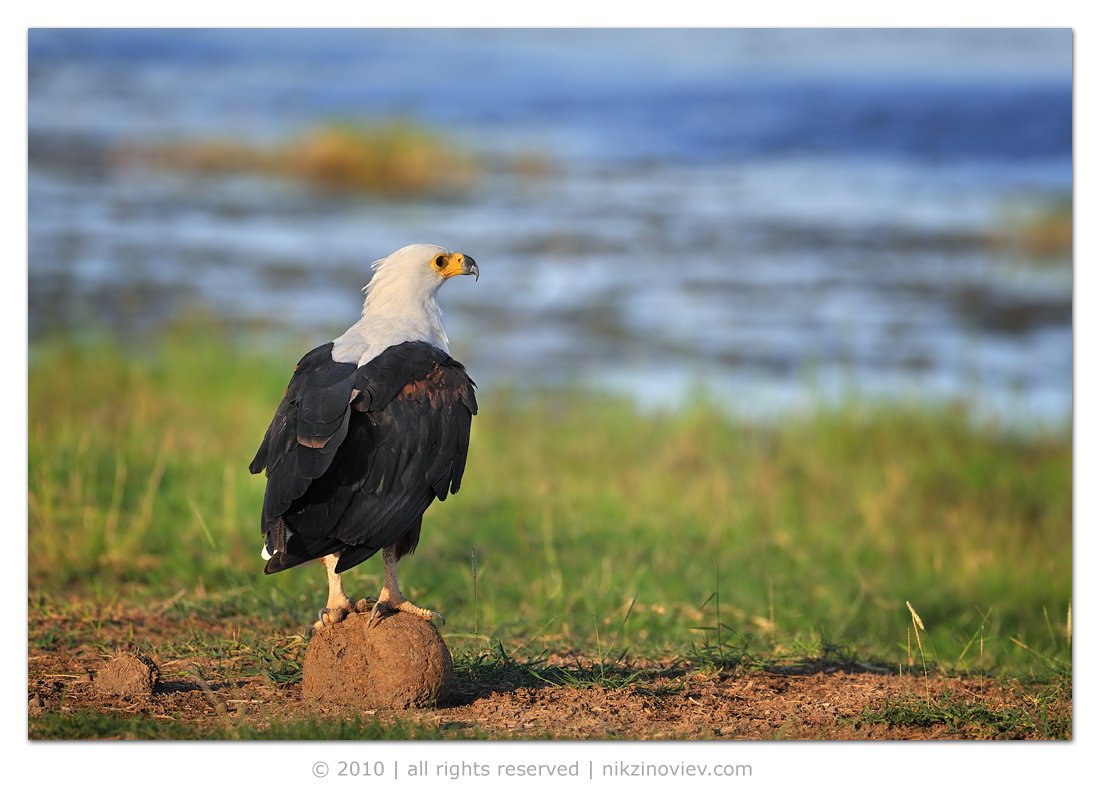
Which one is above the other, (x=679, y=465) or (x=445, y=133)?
(x=445, y=133)

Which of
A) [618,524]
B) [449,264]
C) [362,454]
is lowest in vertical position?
[618,524]

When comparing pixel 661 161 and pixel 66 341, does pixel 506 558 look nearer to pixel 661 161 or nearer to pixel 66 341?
pixel 66 341

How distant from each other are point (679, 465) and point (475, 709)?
471 cm

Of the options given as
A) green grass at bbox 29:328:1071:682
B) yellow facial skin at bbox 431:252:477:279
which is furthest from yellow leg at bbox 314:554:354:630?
yellow facial skin at bbox 431:252:477:279

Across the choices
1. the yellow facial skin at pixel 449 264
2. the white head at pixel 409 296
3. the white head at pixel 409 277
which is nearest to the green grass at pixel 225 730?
the white head at pixel 409 296

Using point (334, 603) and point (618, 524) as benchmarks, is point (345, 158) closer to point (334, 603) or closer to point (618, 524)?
point (618, 524)

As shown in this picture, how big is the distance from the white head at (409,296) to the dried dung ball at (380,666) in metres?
1.07

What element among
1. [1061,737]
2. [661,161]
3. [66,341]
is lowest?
[1061,737]

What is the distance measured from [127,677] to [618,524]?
11.5 feet

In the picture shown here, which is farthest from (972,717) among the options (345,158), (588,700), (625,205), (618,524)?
(345,158)

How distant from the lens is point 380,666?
462 cm

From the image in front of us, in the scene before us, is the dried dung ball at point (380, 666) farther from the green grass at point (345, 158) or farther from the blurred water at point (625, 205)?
the green grass at point (345, 158)

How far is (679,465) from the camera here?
927 cm
